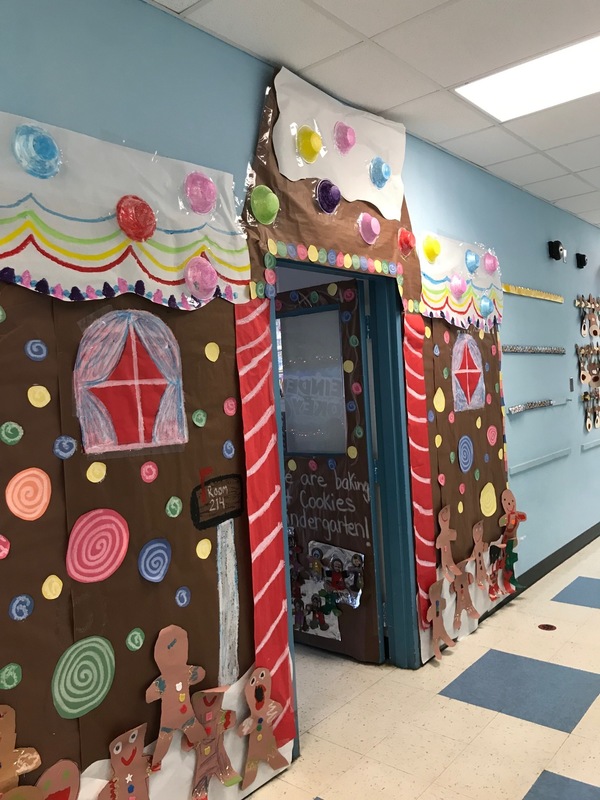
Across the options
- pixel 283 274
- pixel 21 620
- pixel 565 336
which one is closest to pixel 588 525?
pixel 565 336

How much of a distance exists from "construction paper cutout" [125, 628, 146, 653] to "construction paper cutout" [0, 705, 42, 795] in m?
0.37

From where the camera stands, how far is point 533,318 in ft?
15.3

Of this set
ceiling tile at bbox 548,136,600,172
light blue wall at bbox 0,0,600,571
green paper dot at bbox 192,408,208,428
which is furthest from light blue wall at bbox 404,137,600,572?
green paper dot at bbox 192,408,208,428

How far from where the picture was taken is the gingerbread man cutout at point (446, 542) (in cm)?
344

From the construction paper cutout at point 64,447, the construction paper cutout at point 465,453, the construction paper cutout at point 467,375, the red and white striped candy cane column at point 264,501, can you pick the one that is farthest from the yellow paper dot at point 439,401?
the construction paper cutout at point 64,447

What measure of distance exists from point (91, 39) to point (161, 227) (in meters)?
0.57

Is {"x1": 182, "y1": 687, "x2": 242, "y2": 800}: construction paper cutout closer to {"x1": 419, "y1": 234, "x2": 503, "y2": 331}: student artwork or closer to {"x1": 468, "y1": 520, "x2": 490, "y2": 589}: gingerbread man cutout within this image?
{"x1": 468, "y1": 520, "x2": 490, "y2": 589}: gingerbread man cutout

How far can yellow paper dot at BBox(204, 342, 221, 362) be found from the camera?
223 centimetres

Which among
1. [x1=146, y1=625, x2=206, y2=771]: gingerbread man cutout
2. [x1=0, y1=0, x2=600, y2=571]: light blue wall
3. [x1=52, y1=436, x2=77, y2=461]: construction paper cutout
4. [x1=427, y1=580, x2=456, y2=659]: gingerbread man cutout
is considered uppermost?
[x1=0, y1=0, x2=600, y2=571]: light blue wall

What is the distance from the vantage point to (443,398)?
11.6 ft

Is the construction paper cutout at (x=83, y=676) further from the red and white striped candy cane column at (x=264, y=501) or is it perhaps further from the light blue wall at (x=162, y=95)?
the light blue wall at (x=162, y=95)

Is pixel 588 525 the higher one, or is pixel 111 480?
pixel 111 480

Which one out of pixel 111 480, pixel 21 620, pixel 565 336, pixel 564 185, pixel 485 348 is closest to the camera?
pixel 21 620

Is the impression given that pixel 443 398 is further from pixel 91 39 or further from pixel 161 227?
pixel 91 39
